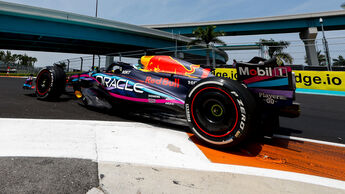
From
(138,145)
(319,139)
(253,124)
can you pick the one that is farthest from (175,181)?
(319,139)

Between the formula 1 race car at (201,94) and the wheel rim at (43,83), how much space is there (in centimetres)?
104

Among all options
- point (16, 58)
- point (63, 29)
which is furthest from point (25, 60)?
point (63, 29)

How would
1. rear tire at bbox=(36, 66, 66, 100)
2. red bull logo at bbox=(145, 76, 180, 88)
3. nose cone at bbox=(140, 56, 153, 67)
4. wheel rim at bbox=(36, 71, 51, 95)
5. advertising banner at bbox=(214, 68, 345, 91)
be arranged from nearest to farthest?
1. red bull logo at bbox=(145, 76, 180, 88)
2. nose cone at bbox=(140, 56, 153, 67)
3. rear tire at bbox=(36, 66, 66, 100)
4. wheel rim at bbox=(36, 71, 51, 95)
5. advertising banner at bbox=(214, 68, 345, 91)

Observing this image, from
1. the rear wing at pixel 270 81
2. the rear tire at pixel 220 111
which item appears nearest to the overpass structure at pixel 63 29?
the rear tire at pixel 220 111

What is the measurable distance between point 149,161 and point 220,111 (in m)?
1.07

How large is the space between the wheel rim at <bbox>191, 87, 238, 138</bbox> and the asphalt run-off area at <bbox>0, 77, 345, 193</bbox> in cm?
25

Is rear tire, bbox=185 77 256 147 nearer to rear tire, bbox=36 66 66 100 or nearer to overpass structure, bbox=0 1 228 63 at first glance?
rear tire, bbox=36 66 66 100

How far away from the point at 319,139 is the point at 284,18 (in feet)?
128

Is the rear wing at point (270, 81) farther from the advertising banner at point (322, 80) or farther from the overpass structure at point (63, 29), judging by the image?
the overpass structure at point (63, 29)

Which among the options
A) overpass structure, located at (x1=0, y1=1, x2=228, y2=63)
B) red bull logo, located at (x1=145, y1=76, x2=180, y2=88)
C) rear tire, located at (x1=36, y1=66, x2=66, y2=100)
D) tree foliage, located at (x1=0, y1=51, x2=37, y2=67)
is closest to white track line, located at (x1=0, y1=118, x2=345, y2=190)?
red bull logo, located at (x1=145, y1=76, x2=180, y2=88)

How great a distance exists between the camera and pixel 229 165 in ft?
5.56

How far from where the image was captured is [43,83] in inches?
191

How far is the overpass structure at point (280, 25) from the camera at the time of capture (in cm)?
3092

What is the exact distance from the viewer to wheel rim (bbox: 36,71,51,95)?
Answer: 15.5 ft
